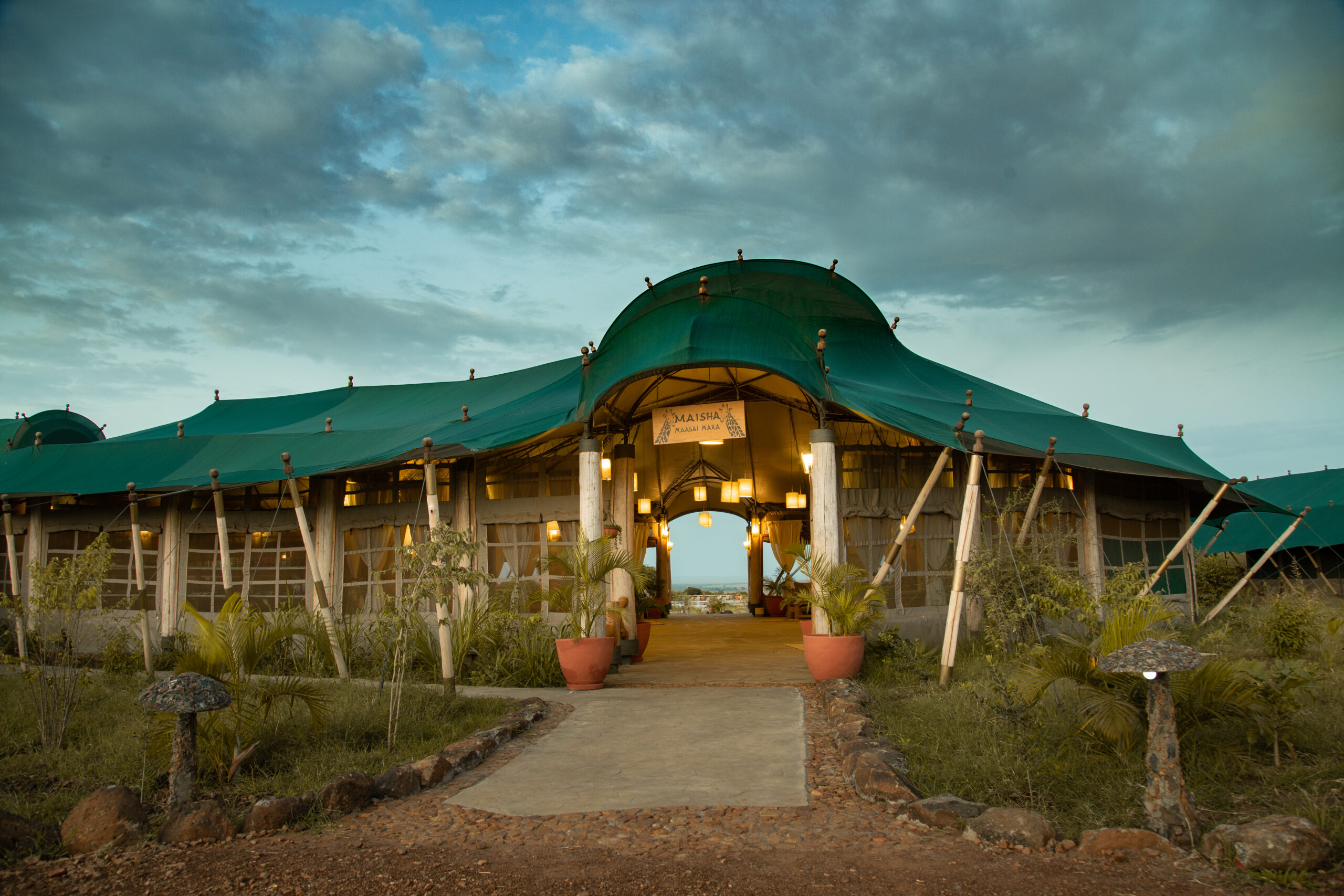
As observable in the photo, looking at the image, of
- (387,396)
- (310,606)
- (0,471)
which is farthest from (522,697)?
(0,471)

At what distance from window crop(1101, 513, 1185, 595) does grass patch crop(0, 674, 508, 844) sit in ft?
26.4

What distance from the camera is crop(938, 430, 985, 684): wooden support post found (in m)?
7.93

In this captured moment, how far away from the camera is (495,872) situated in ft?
12.9

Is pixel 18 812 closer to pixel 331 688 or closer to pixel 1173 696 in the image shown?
pixel 331 688

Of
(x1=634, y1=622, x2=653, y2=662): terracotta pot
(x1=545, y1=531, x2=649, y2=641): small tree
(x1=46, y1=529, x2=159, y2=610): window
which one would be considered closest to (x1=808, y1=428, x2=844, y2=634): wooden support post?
(x1=545, y1=531, x2=649, y2=641): small tree

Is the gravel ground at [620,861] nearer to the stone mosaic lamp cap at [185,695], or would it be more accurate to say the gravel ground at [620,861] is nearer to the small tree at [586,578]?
the stone mosaic lamp cap at [185,695]

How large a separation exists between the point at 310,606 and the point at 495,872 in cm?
894

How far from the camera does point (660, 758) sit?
19.7 ft

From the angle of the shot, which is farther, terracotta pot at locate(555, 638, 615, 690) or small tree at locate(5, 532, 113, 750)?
terracotta pot at locate(555, 638, 615, 690)

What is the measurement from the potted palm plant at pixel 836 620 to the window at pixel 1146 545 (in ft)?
14.2

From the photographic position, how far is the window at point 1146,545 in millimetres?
11453

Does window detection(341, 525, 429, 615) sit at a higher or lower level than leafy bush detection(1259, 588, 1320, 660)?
higher

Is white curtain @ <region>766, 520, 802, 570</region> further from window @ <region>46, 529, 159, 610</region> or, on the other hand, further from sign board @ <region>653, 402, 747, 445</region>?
window @ <region>46, 529, 159, 610</region>

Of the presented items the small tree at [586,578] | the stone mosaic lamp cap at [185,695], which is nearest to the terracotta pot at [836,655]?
the small tree at [586,578]
